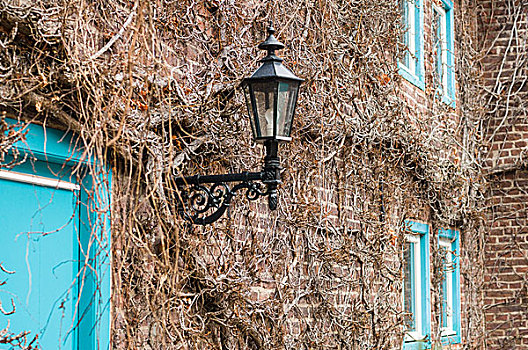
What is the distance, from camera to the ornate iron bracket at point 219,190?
429 centimetres

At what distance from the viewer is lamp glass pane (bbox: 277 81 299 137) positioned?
14.0 ft

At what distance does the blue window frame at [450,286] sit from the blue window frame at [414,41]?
1918 mm

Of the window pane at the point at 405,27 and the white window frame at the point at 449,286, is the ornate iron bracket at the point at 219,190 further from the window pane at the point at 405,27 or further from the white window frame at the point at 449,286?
the white window frame at the point at 449,286

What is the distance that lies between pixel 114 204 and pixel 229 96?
1.33m

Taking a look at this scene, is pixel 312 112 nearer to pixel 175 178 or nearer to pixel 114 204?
pixel 175 178

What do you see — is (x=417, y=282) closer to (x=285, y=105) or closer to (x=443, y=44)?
(x=443, y=44)

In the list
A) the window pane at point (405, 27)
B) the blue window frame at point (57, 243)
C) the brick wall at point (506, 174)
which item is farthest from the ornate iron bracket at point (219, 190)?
the brick wall at point (506, 174)

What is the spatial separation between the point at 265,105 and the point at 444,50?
5.84 meters

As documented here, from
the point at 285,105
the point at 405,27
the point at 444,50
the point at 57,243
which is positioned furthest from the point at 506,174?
the point at 57,243

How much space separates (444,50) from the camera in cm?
957

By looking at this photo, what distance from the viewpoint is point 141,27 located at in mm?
4172

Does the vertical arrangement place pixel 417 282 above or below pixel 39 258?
below

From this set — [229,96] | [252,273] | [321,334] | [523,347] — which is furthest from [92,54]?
[523,347]

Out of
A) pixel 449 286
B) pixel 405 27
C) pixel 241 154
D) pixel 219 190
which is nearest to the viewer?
pixel 219 190
